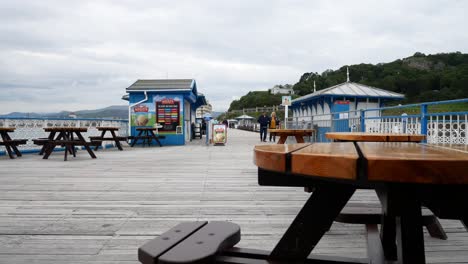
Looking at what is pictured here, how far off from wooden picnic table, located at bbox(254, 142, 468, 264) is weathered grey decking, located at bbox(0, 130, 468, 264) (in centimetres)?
123

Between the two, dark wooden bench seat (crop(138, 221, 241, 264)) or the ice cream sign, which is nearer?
dark wooden bench seat (crop(138, 221, 241, 264))

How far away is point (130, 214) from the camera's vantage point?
3.30 m

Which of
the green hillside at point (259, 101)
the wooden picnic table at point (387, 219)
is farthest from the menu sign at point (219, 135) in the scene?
the green hillside at point (259, 101)

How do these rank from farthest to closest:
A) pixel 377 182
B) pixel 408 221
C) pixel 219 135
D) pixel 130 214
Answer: pixel 219 135
pixel 130 214
pixel 408 221
pixel 377 182

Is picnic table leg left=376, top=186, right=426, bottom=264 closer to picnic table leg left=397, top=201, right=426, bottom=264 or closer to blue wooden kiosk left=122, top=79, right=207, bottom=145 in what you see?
picnic table leg left=397, top=201, right=426, bottom=264

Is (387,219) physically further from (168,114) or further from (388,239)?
(168,114)

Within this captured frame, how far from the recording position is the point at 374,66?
174 ft

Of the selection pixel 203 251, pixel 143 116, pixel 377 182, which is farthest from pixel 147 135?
pixel 377 182

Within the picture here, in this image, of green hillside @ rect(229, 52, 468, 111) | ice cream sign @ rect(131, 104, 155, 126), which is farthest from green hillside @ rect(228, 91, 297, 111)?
ice cream sign @ rect(131, 104, 155, 126)

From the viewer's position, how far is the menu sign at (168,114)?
595 inches

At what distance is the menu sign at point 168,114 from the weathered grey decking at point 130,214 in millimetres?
9291

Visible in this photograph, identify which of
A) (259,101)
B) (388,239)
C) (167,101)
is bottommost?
(388,239)

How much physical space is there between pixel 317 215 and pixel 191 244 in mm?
534

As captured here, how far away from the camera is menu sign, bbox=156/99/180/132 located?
15102mm
